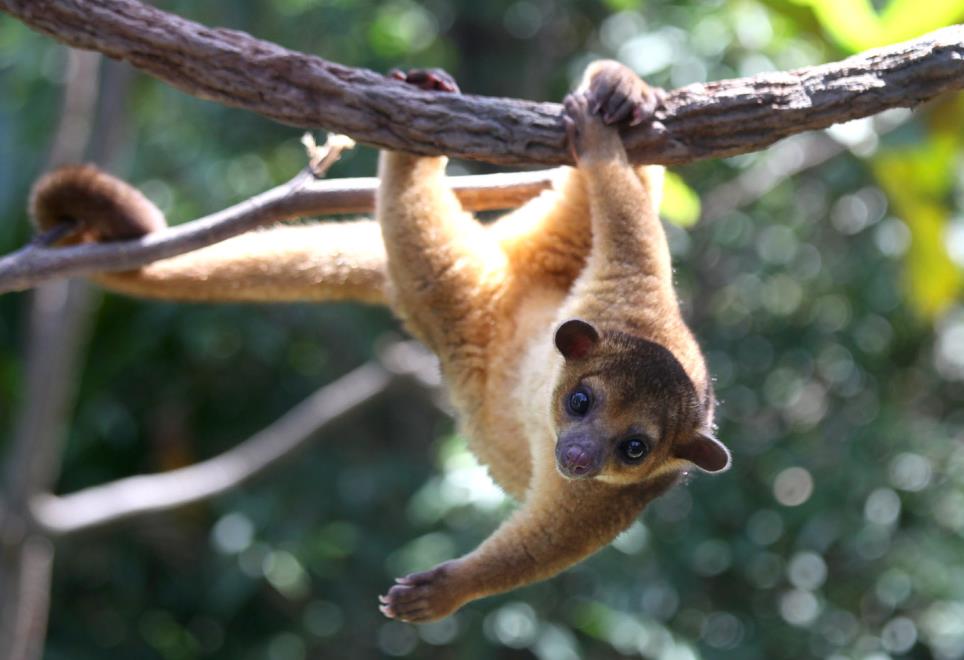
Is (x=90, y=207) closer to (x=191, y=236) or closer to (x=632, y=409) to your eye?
(x=191, y=236)

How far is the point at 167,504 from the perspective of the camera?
579 centimetres

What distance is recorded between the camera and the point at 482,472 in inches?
204

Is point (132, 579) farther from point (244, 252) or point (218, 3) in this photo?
point (244, 252)

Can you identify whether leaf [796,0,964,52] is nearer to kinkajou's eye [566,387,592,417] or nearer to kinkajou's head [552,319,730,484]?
kinkajou's head [552,319,730,484]

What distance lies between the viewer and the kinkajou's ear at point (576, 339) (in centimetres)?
293

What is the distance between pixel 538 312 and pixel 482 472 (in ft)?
6.01

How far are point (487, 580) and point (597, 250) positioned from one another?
864 mm

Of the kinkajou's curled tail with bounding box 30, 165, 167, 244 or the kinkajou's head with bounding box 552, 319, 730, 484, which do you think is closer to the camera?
the kinkajou's head with bounding box 552, 319, 730, 484

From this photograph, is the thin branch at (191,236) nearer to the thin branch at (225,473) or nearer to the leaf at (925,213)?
the leaf at (925,213)

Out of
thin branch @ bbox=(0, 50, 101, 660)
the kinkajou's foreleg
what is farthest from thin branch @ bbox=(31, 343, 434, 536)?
the kinkajou's foreleg

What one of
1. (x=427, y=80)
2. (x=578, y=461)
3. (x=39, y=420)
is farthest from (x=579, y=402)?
(x=39, y=420)

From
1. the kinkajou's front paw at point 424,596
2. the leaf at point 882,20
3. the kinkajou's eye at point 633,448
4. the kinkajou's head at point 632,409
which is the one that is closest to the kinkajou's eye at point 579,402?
the kinkajou's head at point 632,409

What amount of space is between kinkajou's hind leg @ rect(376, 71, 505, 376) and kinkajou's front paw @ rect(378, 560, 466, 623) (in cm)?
79

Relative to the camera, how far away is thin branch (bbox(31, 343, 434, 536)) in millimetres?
5688
